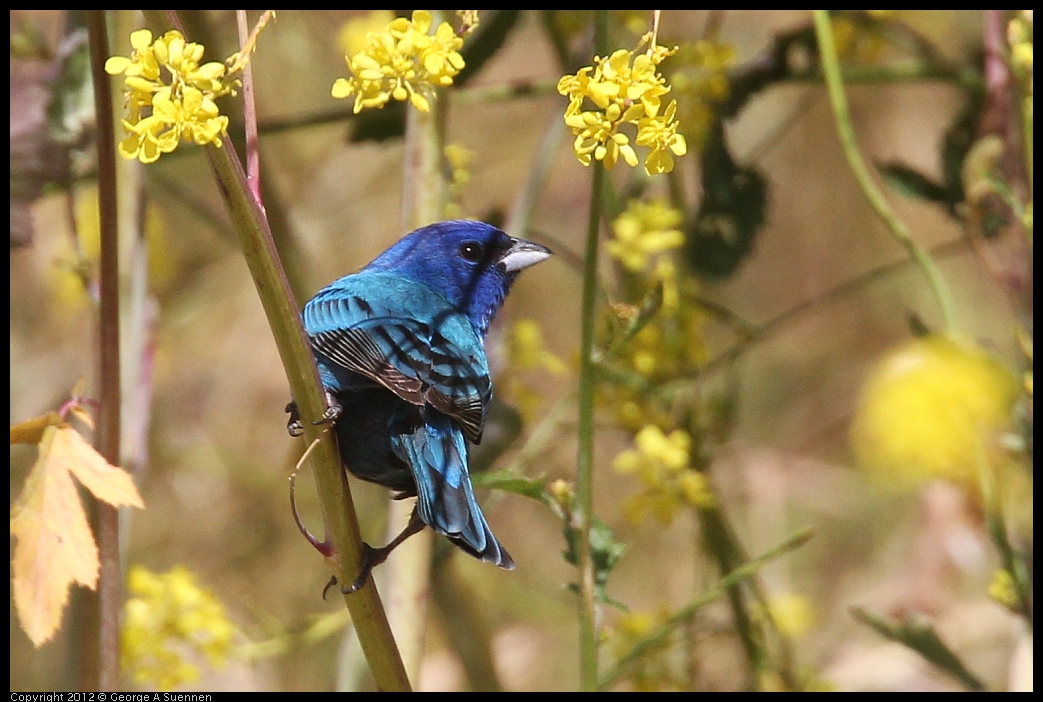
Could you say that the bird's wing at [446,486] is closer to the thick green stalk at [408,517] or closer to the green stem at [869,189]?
the thick green stalk at [408,517]

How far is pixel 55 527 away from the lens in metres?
1.30

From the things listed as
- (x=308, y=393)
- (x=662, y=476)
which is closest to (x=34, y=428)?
(x=308, y=393)

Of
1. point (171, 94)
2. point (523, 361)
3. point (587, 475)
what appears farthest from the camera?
point (523, 361)

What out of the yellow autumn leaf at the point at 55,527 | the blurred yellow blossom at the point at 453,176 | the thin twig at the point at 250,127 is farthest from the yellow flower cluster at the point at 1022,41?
the yellow autumn leaf at the point at 55,527

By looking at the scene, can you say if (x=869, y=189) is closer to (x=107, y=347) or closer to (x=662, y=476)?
(x=662, y=476)

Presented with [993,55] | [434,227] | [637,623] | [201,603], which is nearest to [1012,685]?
[637,623]

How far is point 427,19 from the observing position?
134 centimetres

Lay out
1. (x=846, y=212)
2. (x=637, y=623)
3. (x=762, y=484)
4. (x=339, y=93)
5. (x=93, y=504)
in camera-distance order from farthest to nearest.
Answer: (x=846, y=212) → (x=762, y=484) → (x=637, y=623) → (x=93, y=504) → (x=339, y=93)

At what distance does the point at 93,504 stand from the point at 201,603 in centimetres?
47

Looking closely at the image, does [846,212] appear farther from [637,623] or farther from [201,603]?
[201,603]

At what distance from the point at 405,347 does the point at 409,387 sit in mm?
138

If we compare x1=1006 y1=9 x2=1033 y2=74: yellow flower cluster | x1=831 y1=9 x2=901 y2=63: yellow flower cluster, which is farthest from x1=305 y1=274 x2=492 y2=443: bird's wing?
x1=831 y1=9 x2=901 y2=63: yellow flower cluster

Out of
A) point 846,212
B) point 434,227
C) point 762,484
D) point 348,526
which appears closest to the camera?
point 348,526
